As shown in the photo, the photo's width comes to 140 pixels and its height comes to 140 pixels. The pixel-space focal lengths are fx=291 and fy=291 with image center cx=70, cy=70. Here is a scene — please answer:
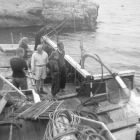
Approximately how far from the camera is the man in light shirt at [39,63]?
10.0m

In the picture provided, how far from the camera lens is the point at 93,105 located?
31.7ft

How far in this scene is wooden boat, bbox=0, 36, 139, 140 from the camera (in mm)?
7129

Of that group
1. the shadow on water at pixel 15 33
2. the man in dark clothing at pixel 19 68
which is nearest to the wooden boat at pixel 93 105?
the man in dark clothing at pixel 19 68

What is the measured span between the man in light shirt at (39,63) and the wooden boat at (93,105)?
0.72 m

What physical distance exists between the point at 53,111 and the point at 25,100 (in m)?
1.55

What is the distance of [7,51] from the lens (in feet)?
51.3

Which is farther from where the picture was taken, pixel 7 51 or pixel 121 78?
pixel 7 51

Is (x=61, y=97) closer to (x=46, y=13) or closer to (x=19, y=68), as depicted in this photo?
(x=19, y=68)

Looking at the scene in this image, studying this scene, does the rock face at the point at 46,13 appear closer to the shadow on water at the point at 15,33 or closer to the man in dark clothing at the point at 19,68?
the shadow on water at the point at 15,33

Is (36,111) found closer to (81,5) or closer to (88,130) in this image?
(88,130)

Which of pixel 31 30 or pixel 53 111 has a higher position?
pixel 53 111

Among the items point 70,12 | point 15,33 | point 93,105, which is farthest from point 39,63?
point 70,12

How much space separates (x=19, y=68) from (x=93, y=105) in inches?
107

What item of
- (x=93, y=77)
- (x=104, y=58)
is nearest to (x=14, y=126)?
(x=93, y=77)
